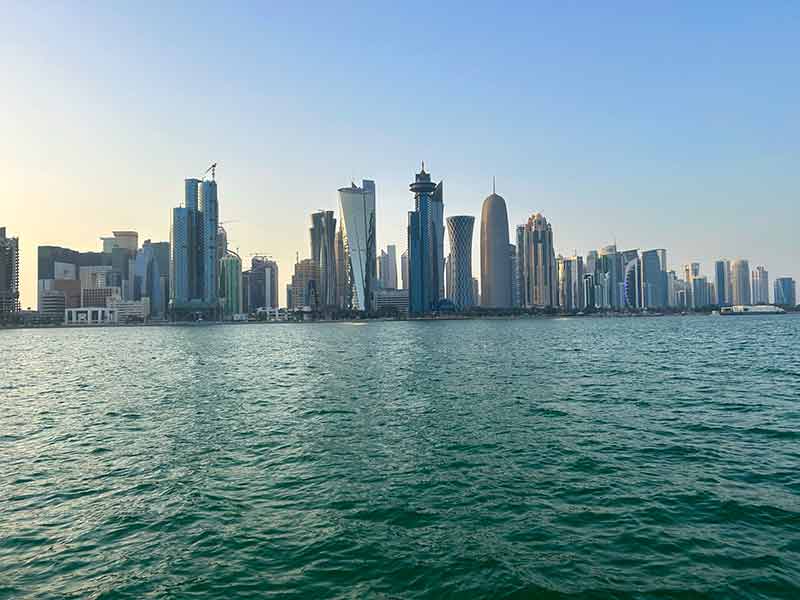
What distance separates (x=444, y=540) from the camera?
1794 cm

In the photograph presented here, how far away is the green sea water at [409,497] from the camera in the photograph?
15.4 m

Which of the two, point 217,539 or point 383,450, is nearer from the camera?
point 217,539

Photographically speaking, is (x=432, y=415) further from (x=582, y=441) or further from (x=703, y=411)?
(x=703, y=411)

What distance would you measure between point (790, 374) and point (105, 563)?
7406 centimetres

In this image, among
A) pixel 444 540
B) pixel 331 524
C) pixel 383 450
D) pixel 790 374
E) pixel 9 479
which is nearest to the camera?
pixel 444 540

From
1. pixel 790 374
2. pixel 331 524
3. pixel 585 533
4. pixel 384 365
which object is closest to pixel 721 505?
pixel 585 533

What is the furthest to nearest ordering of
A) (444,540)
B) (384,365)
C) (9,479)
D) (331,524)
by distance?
1. (384,365)
2. (9,479)
3. (331,524)
4. (444,540)

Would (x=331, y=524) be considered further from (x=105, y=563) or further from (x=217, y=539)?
(x=105, y=563)

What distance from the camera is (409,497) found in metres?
22.4

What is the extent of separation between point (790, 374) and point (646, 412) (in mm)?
36639

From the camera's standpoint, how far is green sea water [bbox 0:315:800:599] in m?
15.4

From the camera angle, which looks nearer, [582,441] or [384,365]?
[582,441]

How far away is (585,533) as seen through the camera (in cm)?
1806

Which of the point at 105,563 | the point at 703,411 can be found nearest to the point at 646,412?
the point at 703,411
